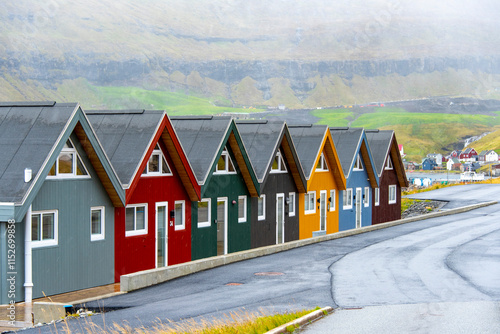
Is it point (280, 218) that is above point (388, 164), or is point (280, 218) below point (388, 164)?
below

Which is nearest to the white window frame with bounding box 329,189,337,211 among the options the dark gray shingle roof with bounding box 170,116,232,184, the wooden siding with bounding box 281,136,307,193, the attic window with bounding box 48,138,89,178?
the wooden siding with bounding box 281,136,307,193

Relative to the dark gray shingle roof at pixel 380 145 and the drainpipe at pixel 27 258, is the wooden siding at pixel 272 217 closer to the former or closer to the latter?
the dark gray shingle roof at pixel 380 145

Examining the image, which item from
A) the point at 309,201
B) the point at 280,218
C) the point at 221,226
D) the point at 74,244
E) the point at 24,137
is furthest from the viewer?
the point at 309,201

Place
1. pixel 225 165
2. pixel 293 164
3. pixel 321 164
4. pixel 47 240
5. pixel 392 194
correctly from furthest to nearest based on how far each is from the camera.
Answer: pixel 392 194 → pixel 321 164 → pixel 293 164 → pixel 225 165 → pixel 47 240

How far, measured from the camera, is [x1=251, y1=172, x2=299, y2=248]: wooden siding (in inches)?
1330

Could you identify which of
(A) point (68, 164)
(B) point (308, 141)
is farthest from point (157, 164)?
(B) point (308, 141)

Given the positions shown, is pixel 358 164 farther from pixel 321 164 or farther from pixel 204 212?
pixel 204 212

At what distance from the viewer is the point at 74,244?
71.7 feet

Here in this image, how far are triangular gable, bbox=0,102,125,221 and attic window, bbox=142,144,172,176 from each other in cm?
302

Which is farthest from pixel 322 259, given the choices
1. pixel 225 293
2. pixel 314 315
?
pixel 314 315

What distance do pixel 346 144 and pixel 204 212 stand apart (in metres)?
17.7

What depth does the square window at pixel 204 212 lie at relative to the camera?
29.4 m

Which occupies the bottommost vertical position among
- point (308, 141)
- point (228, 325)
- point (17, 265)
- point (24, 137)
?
point (228, 325)

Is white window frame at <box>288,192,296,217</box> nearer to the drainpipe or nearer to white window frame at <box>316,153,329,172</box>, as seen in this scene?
white window frame at <box>316,153,329,172</box>
